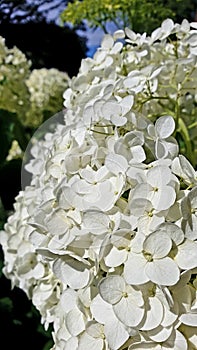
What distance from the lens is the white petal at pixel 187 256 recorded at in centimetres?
35

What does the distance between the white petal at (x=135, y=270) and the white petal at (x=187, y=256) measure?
0.02 meters

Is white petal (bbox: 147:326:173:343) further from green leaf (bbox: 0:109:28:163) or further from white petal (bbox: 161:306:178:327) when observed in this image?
green leaf (bbox: 0:109:28:163)

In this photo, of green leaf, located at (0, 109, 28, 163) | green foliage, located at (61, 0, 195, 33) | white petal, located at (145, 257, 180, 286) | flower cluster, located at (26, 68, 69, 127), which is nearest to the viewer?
white petal, located at (145, 257, 180, 286)

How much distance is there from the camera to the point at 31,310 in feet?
2.72

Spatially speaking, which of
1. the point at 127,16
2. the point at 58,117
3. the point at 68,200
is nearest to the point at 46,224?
the point at 68,200

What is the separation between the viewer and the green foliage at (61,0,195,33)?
0.75 metres

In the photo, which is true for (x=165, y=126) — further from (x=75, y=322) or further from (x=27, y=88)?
(x=27, y=88)

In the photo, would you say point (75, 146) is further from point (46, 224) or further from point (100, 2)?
point (100, 2)

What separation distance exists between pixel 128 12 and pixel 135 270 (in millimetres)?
541

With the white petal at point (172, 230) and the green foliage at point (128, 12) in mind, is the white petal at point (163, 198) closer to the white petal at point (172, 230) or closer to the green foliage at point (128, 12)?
the white petal at point (172, 230)

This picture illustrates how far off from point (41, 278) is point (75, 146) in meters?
0.16

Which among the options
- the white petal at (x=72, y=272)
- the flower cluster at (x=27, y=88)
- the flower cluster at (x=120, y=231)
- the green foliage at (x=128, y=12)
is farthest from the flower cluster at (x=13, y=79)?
the white petal at (x=72, y=272)

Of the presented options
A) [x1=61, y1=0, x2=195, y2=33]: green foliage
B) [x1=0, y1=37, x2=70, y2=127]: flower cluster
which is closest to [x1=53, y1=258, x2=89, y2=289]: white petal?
[x1=61, y1=0, x2=195, y2=33]: green foliage

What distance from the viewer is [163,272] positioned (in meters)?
0.35
